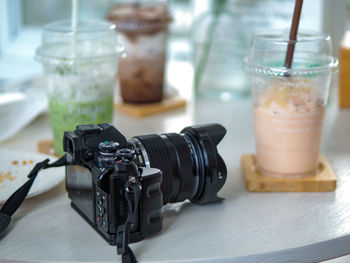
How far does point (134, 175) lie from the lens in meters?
0.65

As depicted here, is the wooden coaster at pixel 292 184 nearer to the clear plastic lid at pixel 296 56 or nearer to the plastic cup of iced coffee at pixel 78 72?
the clear plastic lid at pixel 296 56

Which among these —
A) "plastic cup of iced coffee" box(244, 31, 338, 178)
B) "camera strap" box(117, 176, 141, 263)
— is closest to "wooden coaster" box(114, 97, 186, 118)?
"plastic cup of iced coffee" box(244, 31, 338, 178)

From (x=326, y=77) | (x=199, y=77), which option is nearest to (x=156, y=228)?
(x=326, y=77)

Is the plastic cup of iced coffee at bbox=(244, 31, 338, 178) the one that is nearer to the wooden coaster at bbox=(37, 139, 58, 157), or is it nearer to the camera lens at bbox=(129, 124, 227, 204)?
the camera lens at bbox=(129, 124, 227, 204)

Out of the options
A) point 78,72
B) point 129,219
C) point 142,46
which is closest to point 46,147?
point 78,72

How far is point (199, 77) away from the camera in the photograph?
1.19 m

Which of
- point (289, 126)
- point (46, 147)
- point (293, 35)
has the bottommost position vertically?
point (46, 147)

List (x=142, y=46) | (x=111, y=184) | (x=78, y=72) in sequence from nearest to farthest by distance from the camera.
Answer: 1. (x=111, y=184)
2. (x=78, y=72)
3. (x=142, y=46)

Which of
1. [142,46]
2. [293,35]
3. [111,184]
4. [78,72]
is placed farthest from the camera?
[142,46]

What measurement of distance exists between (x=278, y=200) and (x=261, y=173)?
2.4 inches

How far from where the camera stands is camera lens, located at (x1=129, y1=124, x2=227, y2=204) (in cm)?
71

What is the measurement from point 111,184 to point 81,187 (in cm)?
9

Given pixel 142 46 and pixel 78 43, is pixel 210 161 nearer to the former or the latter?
pixel 78 43

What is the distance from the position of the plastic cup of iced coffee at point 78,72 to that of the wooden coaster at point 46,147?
32 millimetres
